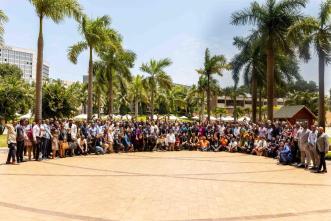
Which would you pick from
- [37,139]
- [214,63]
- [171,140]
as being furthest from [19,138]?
[214,63]

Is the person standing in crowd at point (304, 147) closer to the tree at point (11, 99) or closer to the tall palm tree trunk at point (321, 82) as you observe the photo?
the tall palm tree trunk at point (321, 82)

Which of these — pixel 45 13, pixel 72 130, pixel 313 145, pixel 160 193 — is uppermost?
pixel 45 13

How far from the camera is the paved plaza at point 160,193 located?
8.76 metres

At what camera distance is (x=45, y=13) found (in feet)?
82.7

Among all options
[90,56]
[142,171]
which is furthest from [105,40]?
[142,171]

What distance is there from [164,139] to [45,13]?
10.6m

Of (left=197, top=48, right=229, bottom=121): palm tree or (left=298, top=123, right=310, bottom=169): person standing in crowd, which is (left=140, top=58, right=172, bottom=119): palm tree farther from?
(left=298, top=123, right=310, bottom=169): person standing in crowd

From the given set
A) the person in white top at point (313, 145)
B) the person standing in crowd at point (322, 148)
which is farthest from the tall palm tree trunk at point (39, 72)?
the person standing in crowd at point (322, 148)

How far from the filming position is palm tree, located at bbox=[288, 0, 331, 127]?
87.8ft

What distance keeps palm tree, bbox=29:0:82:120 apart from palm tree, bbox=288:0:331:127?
14365 millimetres

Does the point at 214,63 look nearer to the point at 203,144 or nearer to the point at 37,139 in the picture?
the point at 203,144

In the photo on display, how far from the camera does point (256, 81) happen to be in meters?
42.8

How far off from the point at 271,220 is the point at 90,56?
26306 mm

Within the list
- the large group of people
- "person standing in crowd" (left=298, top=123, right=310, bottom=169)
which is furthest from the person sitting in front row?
"person standing in crowd" (left=298, top=123, right=310, bottom=169)
